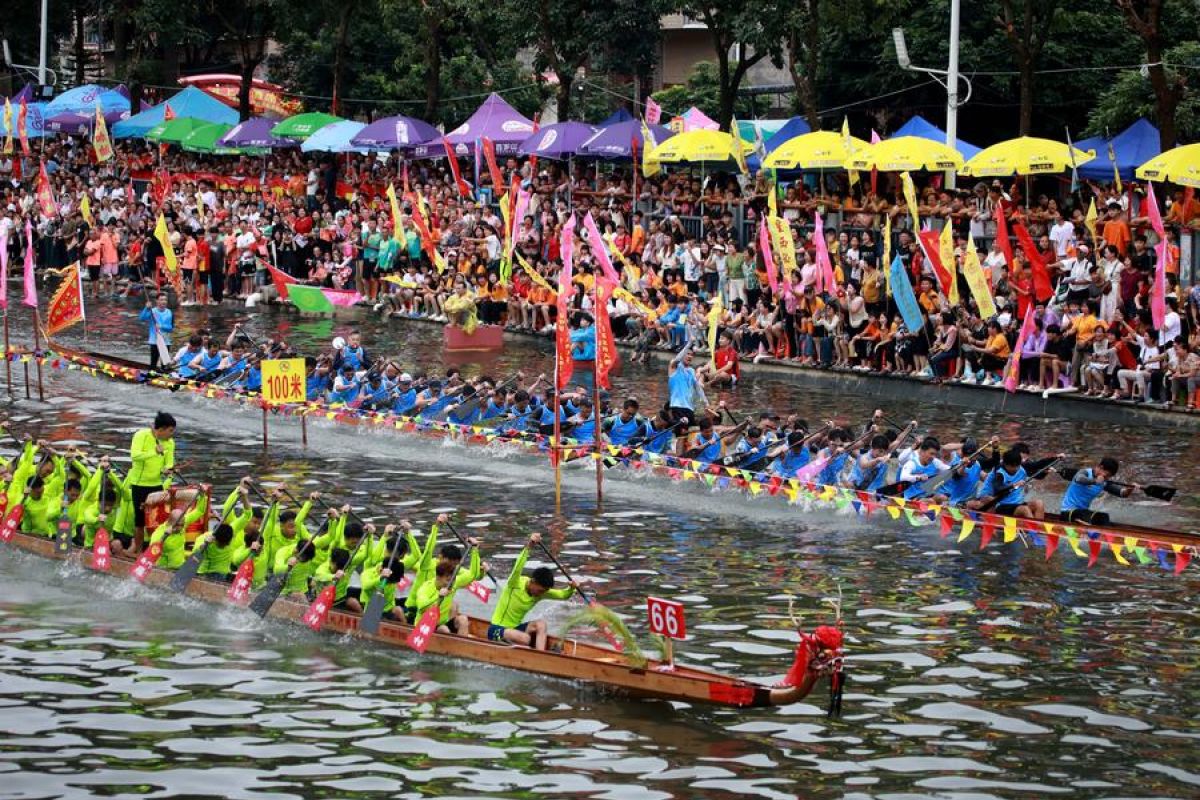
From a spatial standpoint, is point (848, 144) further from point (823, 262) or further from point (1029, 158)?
point (1029, 158)

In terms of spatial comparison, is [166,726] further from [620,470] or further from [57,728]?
[620,470]

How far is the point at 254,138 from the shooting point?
4653cm

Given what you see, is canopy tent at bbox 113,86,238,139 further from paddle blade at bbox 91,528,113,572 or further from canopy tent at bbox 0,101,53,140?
paddle blade at bbox 91,528,113,572

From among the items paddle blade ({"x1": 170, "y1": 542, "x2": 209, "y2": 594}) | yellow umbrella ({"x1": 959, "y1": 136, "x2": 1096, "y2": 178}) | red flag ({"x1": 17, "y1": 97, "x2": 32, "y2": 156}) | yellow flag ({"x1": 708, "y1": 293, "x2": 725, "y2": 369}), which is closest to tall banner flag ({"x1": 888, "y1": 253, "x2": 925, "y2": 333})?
yellow umbrella ({"x1": 959, "y1": 136, "x2": 1096, "y2": 178})

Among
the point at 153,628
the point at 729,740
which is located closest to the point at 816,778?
the point at 729,740

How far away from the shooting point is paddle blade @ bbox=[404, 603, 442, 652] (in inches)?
655

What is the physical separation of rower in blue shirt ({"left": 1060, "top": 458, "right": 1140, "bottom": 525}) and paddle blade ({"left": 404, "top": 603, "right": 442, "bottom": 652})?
7.30 m

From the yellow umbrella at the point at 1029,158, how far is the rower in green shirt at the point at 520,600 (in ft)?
51.2

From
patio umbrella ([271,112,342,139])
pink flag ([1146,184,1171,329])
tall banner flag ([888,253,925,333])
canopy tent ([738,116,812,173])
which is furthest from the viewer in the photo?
patio umbrella ([271,112,342,139])

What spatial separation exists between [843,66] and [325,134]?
11.6 m

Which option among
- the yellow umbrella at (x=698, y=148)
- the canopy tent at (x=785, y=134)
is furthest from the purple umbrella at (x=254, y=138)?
the yellow umbrella at (x=698, y=148)

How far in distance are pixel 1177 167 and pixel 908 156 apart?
188 inches

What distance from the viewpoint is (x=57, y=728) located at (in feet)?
49.5

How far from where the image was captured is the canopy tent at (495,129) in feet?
130
